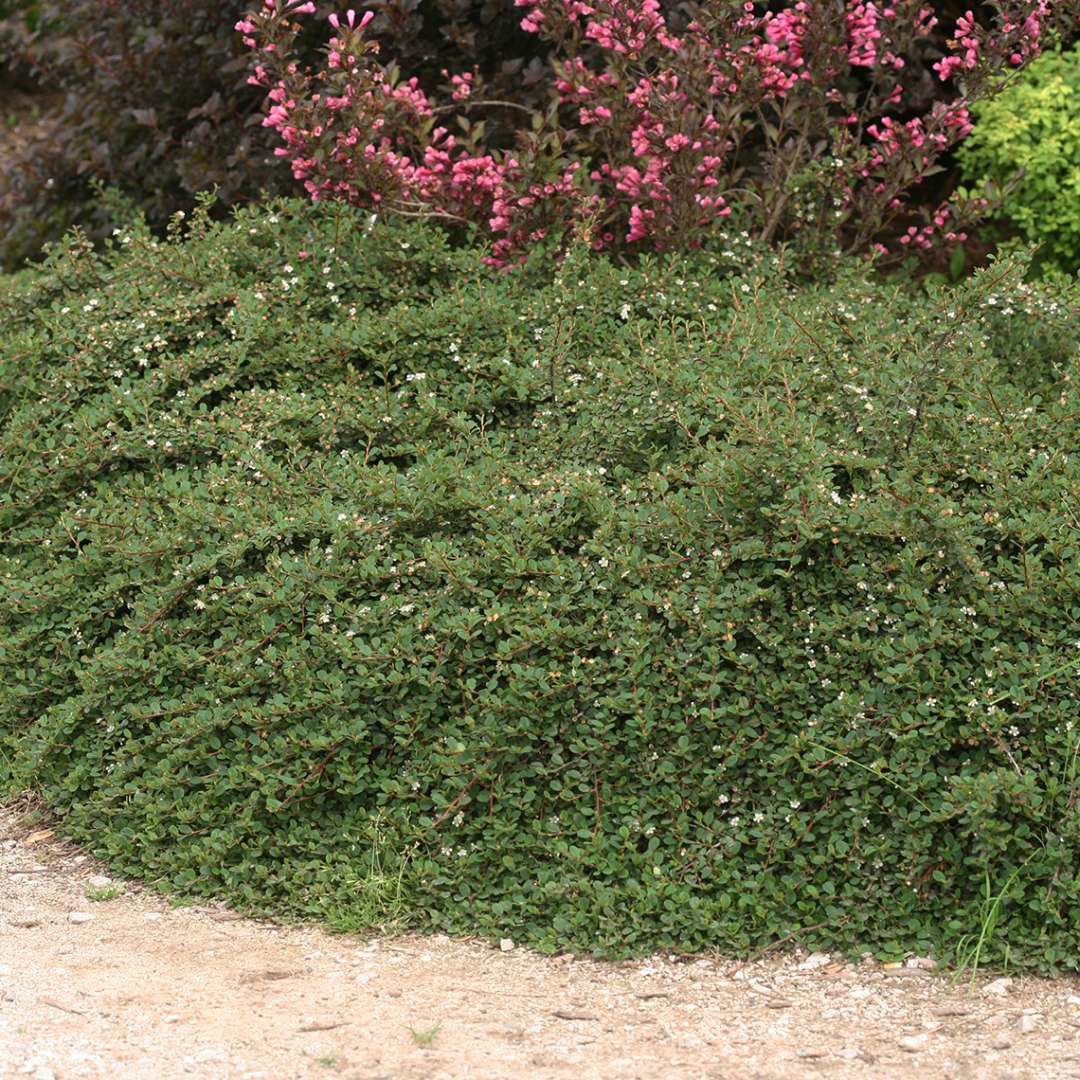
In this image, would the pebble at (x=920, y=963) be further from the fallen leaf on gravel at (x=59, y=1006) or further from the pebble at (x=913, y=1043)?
the fallen leaf on gravel at (x=59, y=1006)

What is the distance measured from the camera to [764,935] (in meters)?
3.43

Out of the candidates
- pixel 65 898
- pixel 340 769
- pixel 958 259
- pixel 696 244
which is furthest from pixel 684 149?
pixel 65 898

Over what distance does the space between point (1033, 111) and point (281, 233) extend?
2944mm

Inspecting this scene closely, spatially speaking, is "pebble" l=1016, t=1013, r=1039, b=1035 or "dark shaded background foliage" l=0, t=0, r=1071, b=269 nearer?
"pebble" l=1016, t=1013, r=1039, b=1035

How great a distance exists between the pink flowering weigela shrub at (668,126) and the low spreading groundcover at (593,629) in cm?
61

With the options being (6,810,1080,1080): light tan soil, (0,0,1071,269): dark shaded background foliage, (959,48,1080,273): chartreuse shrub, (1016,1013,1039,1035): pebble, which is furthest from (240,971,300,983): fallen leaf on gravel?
(959,48,1080,273): chartreuse shrub

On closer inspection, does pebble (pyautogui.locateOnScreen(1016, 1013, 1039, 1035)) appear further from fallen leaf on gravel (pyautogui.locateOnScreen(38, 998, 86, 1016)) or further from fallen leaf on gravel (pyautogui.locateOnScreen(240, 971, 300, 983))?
fallen leaf on gravel (pyautogui.locateOnScreen(38, 998, 86, 1016))

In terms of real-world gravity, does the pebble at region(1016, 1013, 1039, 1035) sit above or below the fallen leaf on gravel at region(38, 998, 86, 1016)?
below

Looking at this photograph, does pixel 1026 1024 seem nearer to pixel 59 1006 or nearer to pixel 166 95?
pixel 59 1006

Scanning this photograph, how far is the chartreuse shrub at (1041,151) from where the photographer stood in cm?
562

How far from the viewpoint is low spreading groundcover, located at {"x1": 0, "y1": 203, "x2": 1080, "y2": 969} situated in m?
3.44

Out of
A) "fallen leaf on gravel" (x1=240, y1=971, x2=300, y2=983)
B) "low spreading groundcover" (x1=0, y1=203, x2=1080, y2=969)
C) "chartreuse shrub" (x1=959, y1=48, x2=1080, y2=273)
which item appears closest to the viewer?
"fallen leaf on gravel" (x1=240, y1=971, x2=300, y2=983)

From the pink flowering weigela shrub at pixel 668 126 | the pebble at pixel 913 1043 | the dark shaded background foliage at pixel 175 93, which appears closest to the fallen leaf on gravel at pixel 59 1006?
the pebble at pixel 913 1043

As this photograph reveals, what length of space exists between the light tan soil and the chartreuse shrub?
3364 millimetres
